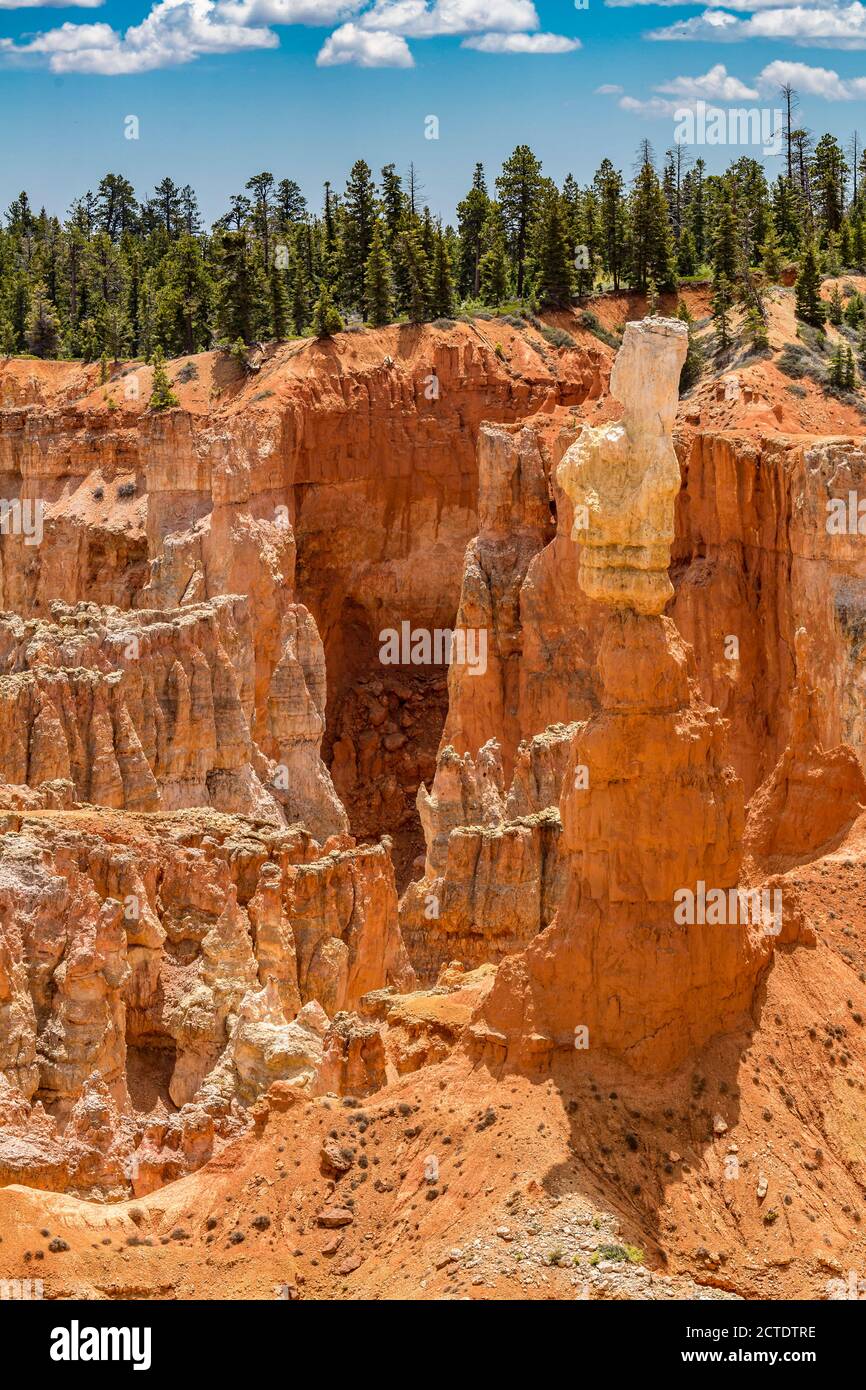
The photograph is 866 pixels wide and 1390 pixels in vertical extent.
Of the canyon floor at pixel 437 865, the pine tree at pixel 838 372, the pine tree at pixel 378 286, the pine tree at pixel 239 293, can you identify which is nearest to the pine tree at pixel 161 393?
the canyon floor at pixel 437 865

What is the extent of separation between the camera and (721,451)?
228 feet

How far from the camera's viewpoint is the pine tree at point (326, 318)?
89269 millimetres

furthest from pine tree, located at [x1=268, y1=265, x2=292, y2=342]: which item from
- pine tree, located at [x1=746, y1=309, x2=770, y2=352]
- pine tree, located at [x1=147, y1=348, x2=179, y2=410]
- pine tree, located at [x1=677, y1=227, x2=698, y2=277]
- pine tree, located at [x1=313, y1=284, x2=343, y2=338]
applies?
pine tree, located at [x1=746, y1=309, x2=770, y2=352]

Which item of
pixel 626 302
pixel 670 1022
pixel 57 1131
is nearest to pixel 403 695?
pixel 626 302

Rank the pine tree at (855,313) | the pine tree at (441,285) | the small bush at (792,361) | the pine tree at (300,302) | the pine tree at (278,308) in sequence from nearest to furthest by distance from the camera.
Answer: the small bush at (792,361) < the pine tree at (855,313) < the pine tree at (441,285) < the pine tree at (278,308) < the pine tree at (300,302)

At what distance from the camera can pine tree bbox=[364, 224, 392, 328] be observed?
92.4 meters

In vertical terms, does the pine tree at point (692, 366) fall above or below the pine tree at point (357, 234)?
below

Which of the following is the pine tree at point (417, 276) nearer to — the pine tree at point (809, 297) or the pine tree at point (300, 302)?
the pine tree at point (300, 302)

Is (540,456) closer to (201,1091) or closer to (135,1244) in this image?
(201,1091)

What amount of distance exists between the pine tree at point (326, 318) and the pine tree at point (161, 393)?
6.99m

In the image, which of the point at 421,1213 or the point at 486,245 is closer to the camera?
the point at 421,1213

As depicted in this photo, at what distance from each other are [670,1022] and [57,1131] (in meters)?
11.8

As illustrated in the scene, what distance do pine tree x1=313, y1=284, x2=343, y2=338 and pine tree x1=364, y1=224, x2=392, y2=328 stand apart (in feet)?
8.39

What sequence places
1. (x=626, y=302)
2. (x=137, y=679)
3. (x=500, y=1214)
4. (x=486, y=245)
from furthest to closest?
(x=486, y=245)
(x=626, y=302)
(x=137, y=679)
(x=500, y=1214)
